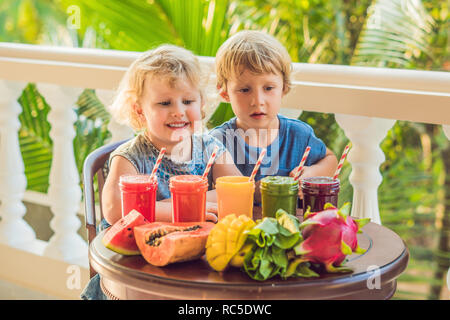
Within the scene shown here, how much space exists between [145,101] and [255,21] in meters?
3.21

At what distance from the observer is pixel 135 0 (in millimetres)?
3184

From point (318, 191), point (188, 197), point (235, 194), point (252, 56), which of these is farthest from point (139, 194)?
point (252, 56)

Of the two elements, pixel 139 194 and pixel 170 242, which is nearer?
pixel 170 242

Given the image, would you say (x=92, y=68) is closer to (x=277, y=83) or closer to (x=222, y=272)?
(x=277, y=83)

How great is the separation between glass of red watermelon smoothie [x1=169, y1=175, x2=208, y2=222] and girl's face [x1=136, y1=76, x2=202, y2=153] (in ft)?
0.99

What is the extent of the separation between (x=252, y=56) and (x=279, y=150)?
0.38 meters

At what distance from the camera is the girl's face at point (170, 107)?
1831mm

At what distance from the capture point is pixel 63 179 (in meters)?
2.76

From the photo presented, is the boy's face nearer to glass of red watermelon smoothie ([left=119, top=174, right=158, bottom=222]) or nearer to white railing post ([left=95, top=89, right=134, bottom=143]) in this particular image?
glass of red watermelon smoothie ([left=119, top=174, right=158, bottom=222])

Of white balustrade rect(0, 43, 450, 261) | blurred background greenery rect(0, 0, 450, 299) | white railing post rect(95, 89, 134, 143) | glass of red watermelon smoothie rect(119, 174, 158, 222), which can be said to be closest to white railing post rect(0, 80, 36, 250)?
white balustrade rect(0, 43, 450, 261)

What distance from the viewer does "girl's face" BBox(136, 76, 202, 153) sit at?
6.01 ft

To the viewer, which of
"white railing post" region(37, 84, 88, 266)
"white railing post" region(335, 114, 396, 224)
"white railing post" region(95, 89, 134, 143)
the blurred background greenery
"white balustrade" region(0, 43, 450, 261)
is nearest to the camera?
"white balustrade" region(0, 43, 450, 261)

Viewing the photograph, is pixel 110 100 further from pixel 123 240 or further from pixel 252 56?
pixel 123 240

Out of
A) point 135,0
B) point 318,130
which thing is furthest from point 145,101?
point 318,130
